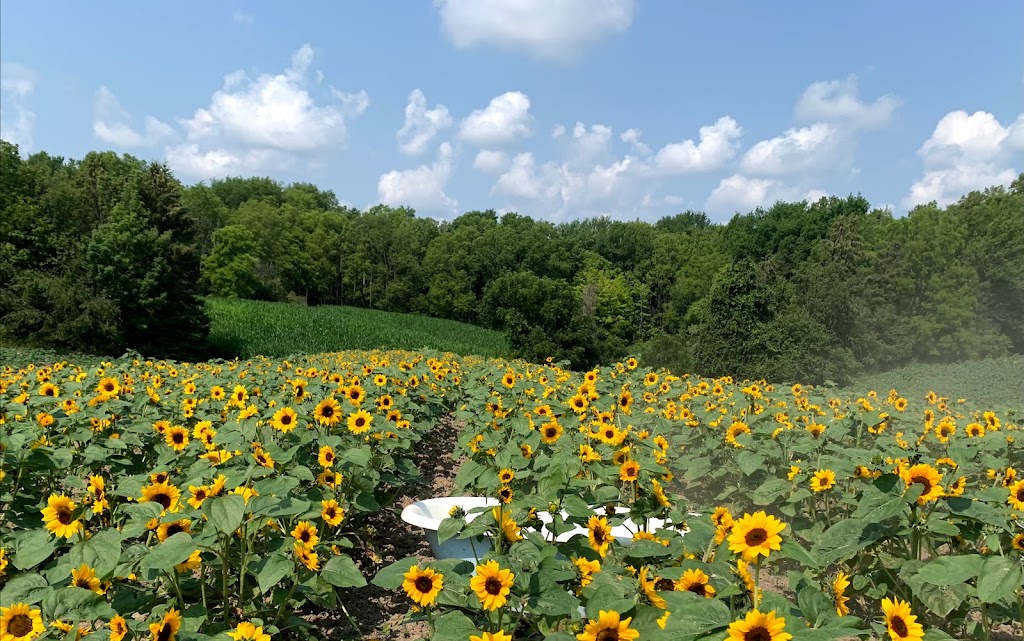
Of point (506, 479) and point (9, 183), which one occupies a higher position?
point (9, 183)

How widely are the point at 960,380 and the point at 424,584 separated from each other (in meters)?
26.6

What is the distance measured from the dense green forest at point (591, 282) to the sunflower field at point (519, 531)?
65.8 feet

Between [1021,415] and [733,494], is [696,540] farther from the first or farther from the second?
[1021,415]

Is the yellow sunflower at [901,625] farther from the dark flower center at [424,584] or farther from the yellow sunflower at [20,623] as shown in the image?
the yellow sunflower at [20,623]

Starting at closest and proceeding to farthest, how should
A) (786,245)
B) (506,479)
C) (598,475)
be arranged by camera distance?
1. (506,479)
2. (598,475)
3. (786,245)

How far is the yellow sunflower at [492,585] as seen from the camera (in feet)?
5.22

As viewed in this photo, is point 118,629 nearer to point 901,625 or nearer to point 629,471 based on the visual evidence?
point 629,471

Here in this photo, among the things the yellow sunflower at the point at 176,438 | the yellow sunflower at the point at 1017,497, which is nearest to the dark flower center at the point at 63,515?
the yellow sunflower at the point at 176,438

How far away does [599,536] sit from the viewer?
208cm

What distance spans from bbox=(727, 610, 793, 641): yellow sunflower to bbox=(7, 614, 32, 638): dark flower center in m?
1.76

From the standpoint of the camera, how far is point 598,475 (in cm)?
268

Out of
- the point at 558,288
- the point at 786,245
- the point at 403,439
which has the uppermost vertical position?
the point at 786,245

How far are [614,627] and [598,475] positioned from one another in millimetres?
1298

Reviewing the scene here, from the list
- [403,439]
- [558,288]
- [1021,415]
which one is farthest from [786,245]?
[403,439]
